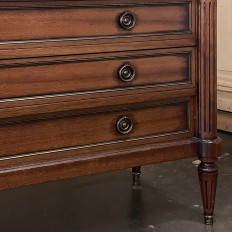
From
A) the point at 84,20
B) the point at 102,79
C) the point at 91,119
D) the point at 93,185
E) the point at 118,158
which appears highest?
the point at 84,20

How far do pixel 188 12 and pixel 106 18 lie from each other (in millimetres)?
288

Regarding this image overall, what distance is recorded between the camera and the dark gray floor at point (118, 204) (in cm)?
176

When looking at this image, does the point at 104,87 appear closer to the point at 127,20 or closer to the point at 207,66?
the point at 127,20

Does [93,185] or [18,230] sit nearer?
[18,230]

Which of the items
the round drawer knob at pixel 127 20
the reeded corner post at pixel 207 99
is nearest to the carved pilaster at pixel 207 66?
the reeded corner post at pixel 207 99

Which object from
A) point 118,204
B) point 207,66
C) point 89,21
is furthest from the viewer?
point 118,204

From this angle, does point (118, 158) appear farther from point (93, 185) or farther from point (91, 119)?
point (93, 185)

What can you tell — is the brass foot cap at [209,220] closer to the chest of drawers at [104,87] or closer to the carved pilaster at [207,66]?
the chest of drawers at [104,87]

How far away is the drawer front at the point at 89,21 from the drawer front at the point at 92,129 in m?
0.22

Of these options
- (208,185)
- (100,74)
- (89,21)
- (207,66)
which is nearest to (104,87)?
(100,74)

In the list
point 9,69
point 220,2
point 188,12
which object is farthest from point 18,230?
point 220,2

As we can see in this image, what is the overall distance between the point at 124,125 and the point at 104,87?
0.43ft

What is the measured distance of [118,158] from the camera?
1.60 metres

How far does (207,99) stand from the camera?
1.70 meters
